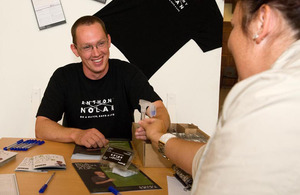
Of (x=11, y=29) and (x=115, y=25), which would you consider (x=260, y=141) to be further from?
(x=11, y=29)

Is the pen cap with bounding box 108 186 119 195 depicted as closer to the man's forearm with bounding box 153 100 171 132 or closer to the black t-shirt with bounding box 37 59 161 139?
the man's forearm with bounding box 153 100 171 132

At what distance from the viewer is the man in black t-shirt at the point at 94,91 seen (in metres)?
1.97

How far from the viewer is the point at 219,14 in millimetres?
3221

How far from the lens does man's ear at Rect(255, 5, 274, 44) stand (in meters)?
0.68

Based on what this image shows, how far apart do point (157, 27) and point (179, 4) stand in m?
0.33

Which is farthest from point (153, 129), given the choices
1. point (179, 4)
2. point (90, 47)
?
point (179, 4)

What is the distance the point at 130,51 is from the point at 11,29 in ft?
3.97

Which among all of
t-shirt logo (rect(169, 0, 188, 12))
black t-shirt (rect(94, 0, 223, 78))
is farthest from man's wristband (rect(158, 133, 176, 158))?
t-shirt logo (rect(169, 0, 188, 12))

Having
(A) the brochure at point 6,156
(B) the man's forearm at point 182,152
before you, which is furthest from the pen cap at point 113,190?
(A) the brochure at point 6,156

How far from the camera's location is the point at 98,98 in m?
2.01

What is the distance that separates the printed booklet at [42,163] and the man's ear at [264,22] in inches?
36.5

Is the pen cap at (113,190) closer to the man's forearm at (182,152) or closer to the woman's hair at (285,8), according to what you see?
the man's forearm at (182,152)

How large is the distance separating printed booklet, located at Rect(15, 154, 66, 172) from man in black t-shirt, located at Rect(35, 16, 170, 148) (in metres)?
0.57

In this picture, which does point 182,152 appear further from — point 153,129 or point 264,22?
point 264,22
